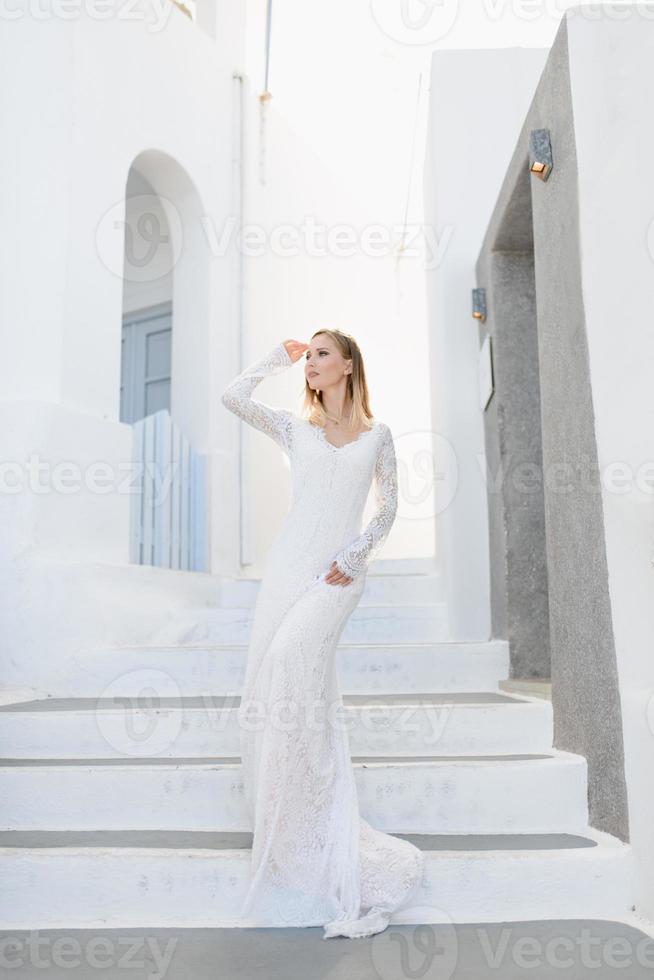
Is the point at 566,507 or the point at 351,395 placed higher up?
the point at 351,395

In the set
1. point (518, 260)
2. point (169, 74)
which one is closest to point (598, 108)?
point (518, 260)

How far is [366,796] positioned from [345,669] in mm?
971

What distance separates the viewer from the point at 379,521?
8.80 feet

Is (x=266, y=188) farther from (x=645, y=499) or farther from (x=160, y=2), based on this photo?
(x=645, y=499)

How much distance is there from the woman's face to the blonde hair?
0.05 feet

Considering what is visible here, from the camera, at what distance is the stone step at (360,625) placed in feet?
15.3

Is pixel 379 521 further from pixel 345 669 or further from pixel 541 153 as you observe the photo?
pixel 541 153

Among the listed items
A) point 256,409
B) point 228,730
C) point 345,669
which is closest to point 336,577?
point 256,409

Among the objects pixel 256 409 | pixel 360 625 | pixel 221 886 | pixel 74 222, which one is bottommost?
pixel 221 886

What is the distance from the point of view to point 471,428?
4.77 m

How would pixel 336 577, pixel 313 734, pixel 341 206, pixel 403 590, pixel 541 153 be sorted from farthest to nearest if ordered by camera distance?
pixel 341 206
pixel 403 590
pixel 541 153
pixel 336 577
pixel 313 734

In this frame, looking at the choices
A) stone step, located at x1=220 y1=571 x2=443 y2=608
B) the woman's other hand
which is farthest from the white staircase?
stone step, located at x1=220 y1=571 x2=443 y2=608

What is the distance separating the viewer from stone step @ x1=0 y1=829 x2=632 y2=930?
2424mm

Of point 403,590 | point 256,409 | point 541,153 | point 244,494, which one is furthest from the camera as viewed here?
point 244,494
